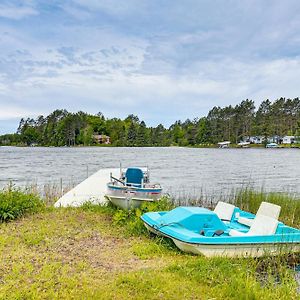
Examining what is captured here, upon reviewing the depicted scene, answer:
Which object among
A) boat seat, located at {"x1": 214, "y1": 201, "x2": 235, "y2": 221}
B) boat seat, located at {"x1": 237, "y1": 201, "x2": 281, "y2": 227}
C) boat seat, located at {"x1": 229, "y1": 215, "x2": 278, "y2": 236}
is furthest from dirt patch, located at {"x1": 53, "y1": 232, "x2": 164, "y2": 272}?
boat seat, located at {"x1": 237, "y1": 201, "x2": 281, "y2": 227}

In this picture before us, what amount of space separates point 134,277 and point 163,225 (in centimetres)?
198

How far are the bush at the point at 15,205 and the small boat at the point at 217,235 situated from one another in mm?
3246

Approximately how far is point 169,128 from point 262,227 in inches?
5062

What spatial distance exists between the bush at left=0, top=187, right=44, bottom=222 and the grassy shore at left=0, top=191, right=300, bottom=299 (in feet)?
1.29

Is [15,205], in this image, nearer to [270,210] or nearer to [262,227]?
[262,227]

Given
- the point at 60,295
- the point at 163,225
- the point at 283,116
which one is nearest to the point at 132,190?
the point at 163,225

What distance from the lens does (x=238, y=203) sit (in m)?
12.5

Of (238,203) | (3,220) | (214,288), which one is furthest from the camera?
(238,203)

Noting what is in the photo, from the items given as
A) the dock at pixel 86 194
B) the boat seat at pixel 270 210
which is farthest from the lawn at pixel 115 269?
the dock at pixel 86 194

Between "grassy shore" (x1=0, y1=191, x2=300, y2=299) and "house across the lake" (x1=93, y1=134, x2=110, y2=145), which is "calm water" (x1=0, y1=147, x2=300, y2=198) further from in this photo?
"house across the lake" (x1=93, y1=134, x2=110, y2=145)

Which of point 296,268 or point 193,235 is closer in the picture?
point 193,235

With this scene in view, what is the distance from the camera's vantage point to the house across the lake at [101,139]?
119m

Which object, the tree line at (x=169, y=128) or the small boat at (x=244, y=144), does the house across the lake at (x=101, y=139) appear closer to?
the tree line at (x=169, y=128)

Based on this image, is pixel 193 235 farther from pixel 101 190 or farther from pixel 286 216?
pixel 101 190
